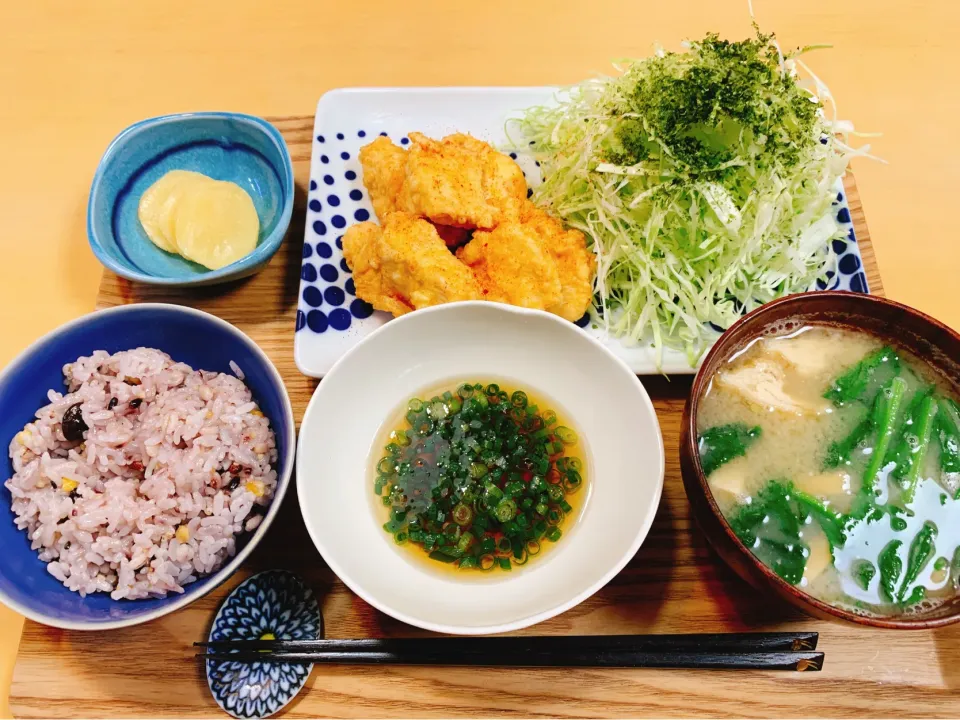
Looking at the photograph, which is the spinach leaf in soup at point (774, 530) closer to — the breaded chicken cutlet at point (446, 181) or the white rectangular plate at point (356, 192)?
the white rectangular plate at point (356, 192)

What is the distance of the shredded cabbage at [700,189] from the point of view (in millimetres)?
2162

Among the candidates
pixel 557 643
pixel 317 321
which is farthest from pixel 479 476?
pixel 317 321

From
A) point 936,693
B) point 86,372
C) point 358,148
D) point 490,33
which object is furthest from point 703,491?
point 490,33

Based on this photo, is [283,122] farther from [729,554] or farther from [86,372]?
[729,554]

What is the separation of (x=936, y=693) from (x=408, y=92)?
108 inches

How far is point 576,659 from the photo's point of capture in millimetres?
1709

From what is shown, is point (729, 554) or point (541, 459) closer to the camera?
point (729, 554)

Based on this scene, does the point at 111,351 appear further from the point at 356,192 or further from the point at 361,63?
the point at 361,63

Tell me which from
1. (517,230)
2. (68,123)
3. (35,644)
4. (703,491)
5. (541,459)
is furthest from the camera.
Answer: (68,123)

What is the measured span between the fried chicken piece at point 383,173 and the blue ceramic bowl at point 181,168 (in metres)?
0.29

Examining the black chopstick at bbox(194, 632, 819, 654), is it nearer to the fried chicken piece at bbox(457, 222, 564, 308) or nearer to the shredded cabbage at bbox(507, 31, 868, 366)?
the shredded cabbage at bbox(507, 31, 868, 366)

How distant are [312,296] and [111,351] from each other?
655 mm

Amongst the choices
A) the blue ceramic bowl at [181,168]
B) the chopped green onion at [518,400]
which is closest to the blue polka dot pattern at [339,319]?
the blue ceramic bowl at [181,168]

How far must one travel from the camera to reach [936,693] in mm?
1742
